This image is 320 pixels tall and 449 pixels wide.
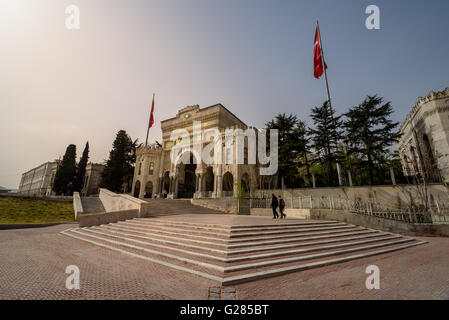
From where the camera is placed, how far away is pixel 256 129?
24.4 meters

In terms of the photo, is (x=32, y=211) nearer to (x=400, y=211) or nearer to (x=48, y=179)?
(x=400, y=211)

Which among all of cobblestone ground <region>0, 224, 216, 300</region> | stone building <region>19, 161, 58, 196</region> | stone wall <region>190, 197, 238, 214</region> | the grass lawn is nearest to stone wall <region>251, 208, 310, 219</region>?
stone wall <region>190, 197, 238, 214</region>

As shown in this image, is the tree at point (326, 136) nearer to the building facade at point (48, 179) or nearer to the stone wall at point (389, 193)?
the stone wall at point (389, 193)

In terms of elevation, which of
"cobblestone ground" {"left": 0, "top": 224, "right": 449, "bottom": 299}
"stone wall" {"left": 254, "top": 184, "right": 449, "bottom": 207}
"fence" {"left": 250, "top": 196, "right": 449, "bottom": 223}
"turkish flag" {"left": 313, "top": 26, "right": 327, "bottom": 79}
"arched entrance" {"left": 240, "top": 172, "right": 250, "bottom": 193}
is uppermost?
"turkish flag" {"left": 313, "top": 26, "right": 327, "bottom": 79}

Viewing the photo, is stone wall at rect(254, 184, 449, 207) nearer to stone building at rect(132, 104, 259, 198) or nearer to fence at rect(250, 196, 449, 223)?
fence at rect(250, 196, 449, 223)

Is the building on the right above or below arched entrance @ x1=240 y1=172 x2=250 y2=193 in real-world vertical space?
above

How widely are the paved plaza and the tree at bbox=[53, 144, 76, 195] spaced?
3612 cm

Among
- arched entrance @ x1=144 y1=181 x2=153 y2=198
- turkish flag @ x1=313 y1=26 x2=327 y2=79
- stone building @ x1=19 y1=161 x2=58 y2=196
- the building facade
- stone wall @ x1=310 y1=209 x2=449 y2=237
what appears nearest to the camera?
stone wall @ x1=310 y1=209 x2=449 y2=237

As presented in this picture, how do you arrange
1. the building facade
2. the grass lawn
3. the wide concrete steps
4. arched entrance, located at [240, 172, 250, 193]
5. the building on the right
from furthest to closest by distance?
the building facade, arched entrance, located at [240, 172, 250, 193], the building on the right, the grass lawn, the wide concrete steps

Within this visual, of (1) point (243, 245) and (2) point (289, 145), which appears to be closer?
(1) point (243, 245)

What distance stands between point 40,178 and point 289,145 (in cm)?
8473

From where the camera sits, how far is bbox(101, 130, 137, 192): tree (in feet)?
102

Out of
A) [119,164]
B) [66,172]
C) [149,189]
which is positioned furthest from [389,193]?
[66,172]

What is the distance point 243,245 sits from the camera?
230 inches
